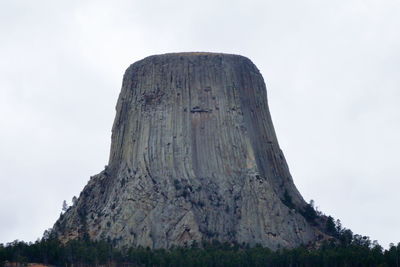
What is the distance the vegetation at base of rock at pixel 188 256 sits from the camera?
616ft

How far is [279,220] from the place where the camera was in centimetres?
19975

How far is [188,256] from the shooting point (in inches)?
7426

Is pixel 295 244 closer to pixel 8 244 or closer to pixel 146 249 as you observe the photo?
pixel 146 249

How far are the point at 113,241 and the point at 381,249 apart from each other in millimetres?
28465

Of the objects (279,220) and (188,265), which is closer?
(188,265)

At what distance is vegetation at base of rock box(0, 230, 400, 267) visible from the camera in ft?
616

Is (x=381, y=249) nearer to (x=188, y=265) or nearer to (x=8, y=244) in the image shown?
(x=188, y=265)

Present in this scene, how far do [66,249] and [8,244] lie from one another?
9111 mm

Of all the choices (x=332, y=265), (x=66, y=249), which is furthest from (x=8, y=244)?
(x=332, y=265)

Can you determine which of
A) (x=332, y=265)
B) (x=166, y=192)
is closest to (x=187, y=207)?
(x=166, y=192)

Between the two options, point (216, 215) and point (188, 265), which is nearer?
point (188, 265)

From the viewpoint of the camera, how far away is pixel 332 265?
188 metres

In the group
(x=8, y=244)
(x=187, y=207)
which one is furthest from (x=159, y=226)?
(x=8, y=244)

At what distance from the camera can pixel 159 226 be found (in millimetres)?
197125
